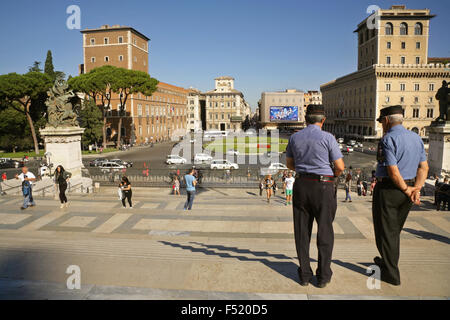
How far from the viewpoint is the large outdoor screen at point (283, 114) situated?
80369mm

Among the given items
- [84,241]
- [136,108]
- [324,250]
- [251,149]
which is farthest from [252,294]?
[136,108]

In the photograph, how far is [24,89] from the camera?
39875 millimetres

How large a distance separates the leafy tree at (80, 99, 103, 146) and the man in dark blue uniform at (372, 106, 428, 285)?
4722 centimetres

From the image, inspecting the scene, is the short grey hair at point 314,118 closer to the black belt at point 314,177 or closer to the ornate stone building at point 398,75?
the black belt at point 314,177

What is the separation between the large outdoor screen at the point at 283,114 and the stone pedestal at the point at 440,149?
6274cm

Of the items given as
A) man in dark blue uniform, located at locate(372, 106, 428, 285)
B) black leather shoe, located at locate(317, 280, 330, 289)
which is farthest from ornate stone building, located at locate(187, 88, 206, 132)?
black leather shoe, located at locate(317, 280, 330, 289)

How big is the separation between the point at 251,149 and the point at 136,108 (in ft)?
83.2

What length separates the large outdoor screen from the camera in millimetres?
80369

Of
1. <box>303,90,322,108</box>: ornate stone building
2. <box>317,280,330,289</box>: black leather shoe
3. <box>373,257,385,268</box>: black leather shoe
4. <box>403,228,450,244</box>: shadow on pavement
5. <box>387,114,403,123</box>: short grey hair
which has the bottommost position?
<box>403,228,450,244</box>: shadow on pavement

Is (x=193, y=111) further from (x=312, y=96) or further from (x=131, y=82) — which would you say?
(x=312, y=96)

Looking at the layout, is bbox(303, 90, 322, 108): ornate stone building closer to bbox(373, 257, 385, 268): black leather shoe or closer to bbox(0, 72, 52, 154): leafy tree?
bbox(0, 72, 52, 154): leafy tree

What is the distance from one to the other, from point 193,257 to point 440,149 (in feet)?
56.7

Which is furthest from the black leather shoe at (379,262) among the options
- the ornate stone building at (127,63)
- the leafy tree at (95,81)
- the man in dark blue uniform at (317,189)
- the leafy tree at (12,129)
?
the ornate stone building at (127,63)
